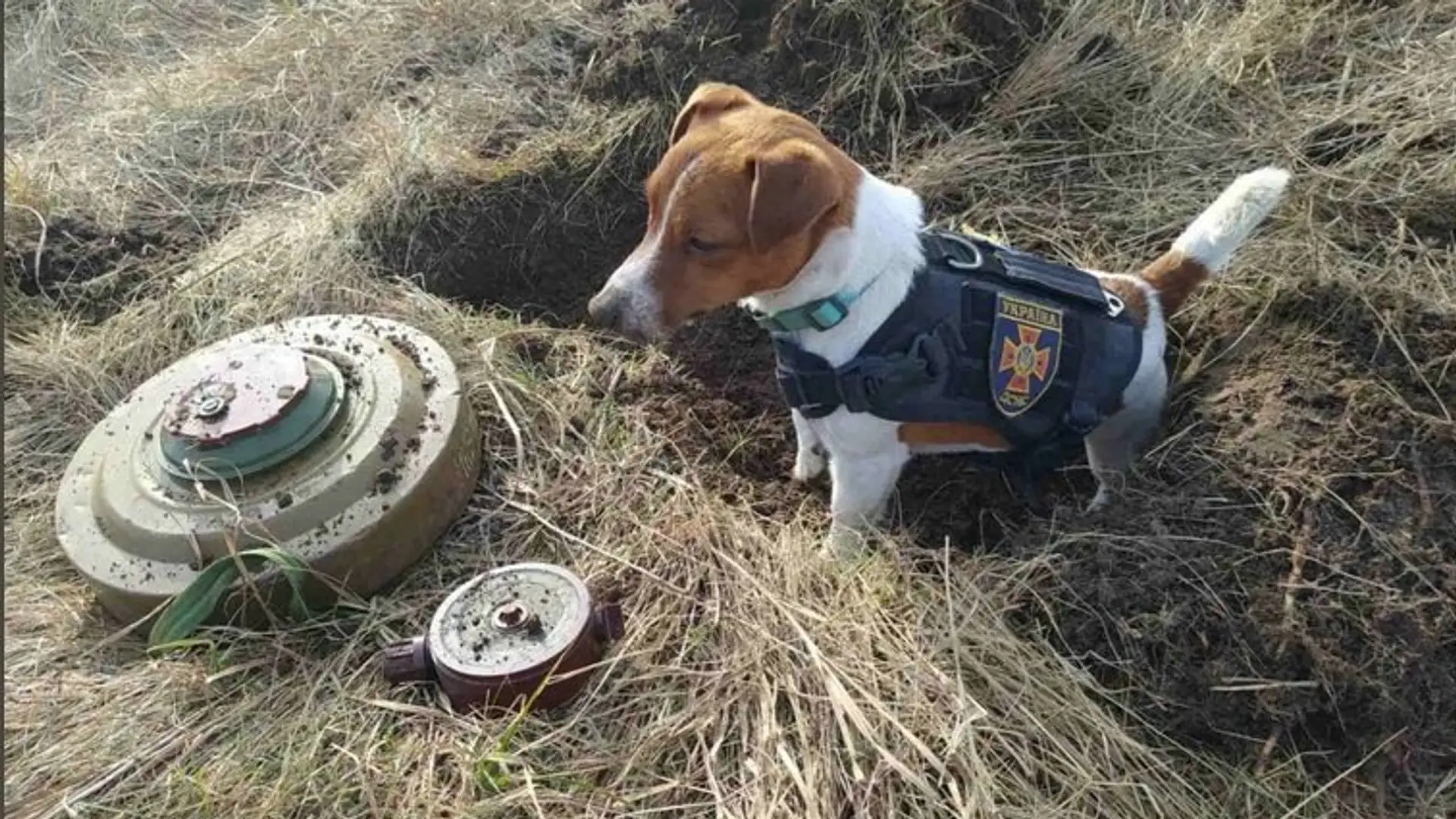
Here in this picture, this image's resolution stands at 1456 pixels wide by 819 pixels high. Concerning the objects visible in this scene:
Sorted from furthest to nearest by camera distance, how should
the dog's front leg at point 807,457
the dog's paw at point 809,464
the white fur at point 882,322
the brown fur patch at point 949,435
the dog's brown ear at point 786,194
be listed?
the dog's paw at point 809,464 < the dog's front leg at point 807,457 < the brown fur patch at point 949,435 < the white fur at point 882,322 < the dog's brown ear at point 786,194

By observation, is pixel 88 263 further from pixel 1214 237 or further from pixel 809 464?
pixel 1214 237

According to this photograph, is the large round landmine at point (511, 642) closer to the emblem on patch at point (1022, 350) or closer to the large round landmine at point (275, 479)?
the large round landmine at point (275, 479)

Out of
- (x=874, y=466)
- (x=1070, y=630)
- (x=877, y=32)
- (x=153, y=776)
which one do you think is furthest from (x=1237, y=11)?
(x=153, y=776)

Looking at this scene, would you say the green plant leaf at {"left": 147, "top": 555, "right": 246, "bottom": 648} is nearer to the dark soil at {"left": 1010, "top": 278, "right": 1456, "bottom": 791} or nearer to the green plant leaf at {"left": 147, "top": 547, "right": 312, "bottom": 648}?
the green plant leaf at {"left": 147, "top": 547, "right": 312, "bottom": 648}

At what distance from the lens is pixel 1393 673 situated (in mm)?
2434

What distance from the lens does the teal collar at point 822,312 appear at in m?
2.83

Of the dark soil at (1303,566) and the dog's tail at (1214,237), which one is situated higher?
the dog's tail at (1214,237)

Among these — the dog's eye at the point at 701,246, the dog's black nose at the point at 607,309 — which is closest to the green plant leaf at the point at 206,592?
the dog's black nose at the point at 607,309

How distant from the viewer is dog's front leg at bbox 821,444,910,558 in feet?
10.0

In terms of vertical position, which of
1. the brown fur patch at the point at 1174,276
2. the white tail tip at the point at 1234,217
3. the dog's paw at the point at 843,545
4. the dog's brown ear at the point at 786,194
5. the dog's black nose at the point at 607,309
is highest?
the dog's brown ear at the point at 786,194

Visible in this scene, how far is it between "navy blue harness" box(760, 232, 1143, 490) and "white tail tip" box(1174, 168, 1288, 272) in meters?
0.32

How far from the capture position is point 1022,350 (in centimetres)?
295

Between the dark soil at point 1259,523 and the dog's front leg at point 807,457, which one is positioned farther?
the dog's front leg at point 807,457

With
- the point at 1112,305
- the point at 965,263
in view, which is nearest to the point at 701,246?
the point at 965,263
